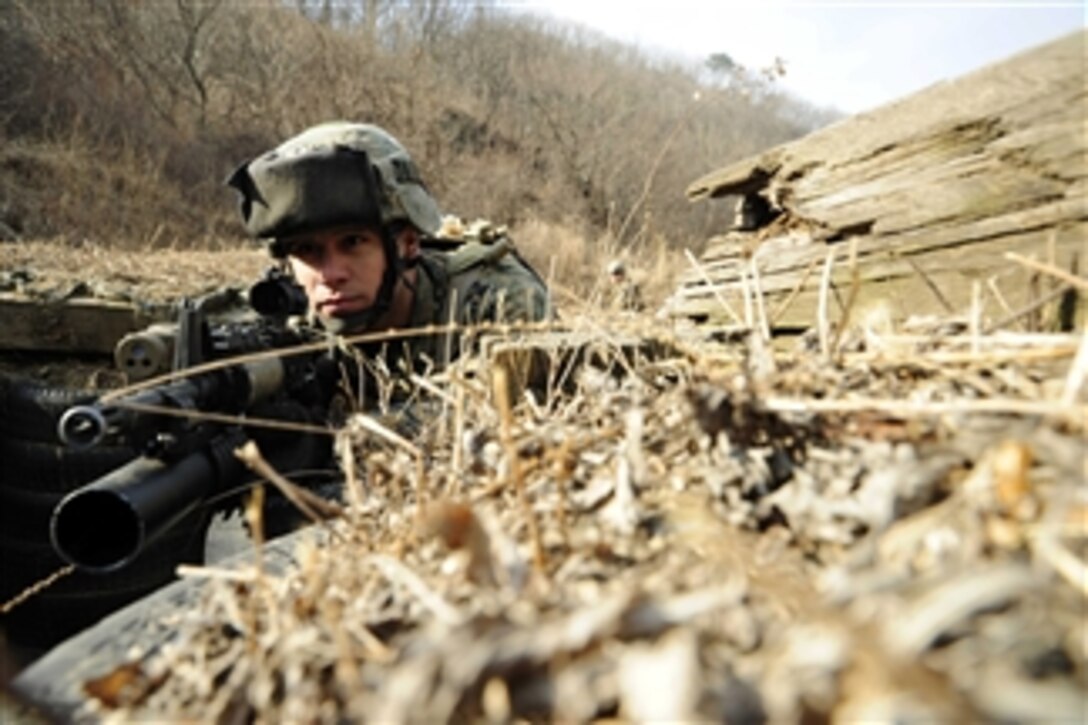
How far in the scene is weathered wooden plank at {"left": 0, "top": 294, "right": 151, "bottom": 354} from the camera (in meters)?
3.83

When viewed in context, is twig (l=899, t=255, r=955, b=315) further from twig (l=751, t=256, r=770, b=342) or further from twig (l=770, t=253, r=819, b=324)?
twig (l=751, t=256, r=770, b=342)

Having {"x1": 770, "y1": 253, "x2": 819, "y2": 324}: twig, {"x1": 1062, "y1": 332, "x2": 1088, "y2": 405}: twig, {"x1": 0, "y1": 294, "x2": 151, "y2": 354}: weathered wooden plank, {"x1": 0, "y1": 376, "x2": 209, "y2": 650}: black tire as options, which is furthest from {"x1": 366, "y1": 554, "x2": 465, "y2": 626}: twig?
{"x1": 0, "y1": 294, "x2": 151, "y2": 354}: weathered wooden plank

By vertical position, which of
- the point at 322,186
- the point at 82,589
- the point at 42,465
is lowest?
the point at 82,589

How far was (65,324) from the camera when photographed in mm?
3912

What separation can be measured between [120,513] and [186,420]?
28cm

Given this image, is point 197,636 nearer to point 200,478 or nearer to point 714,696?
point 714,696

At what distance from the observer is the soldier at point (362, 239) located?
2.99 meters

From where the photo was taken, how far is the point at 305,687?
31.9 inches

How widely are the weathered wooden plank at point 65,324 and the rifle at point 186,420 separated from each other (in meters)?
1.69

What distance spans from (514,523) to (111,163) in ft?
52.4

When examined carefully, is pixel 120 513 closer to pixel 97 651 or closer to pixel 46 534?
pixel 97 651

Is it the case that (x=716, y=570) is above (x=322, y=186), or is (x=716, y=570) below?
below

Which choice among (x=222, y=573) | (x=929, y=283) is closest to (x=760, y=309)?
(x=929, y=283)

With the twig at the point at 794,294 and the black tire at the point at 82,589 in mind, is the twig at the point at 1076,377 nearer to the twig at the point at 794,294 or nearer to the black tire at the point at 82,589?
the twig at the point at 794,294
